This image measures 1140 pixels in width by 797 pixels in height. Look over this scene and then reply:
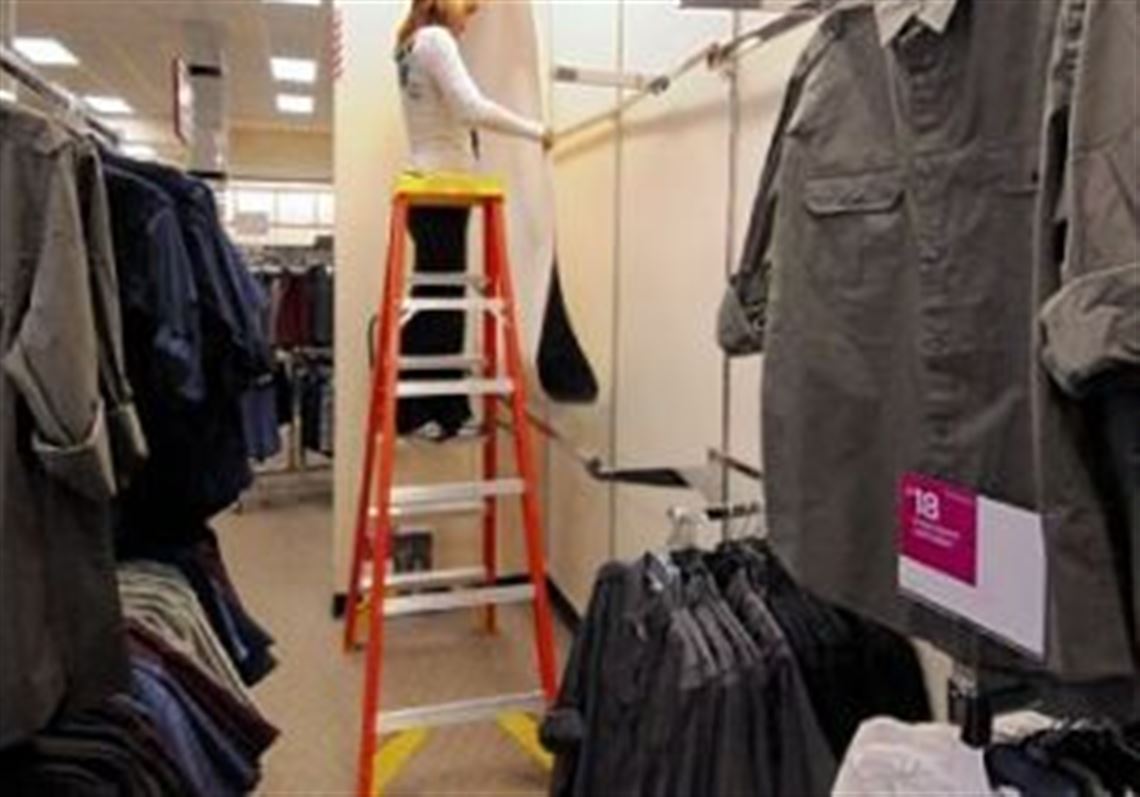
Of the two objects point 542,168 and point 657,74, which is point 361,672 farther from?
point 657,74

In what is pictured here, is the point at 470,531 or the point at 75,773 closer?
the point at 75,773

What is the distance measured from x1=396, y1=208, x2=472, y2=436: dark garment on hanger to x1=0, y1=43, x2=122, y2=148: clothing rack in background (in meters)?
0.98

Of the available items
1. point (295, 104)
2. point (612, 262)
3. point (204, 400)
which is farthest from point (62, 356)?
point (295, 104)

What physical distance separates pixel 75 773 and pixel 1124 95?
65.1 inches

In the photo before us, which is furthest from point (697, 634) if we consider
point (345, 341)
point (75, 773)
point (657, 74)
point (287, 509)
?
point (287, 509)

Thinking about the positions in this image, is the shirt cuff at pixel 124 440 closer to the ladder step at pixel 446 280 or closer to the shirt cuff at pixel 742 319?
the shirt cuff at pixel 742 319

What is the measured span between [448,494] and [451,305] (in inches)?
20.8

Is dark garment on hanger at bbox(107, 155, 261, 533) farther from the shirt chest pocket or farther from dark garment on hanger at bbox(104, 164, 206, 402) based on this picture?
the shirt chest pocket

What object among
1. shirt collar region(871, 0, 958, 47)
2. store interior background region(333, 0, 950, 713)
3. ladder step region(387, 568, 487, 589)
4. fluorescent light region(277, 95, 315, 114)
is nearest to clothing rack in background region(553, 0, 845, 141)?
store interior background region(333, 0, 950, 713)

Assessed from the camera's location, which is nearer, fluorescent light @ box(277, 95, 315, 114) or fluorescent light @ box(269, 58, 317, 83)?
fluorescent light @ box(269, 58, 317, 83)

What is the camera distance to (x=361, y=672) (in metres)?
3.66

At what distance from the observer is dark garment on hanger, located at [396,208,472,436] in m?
3.26

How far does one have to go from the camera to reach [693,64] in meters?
2.61

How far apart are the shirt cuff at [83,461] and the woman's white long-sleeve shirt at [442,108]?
166cm
